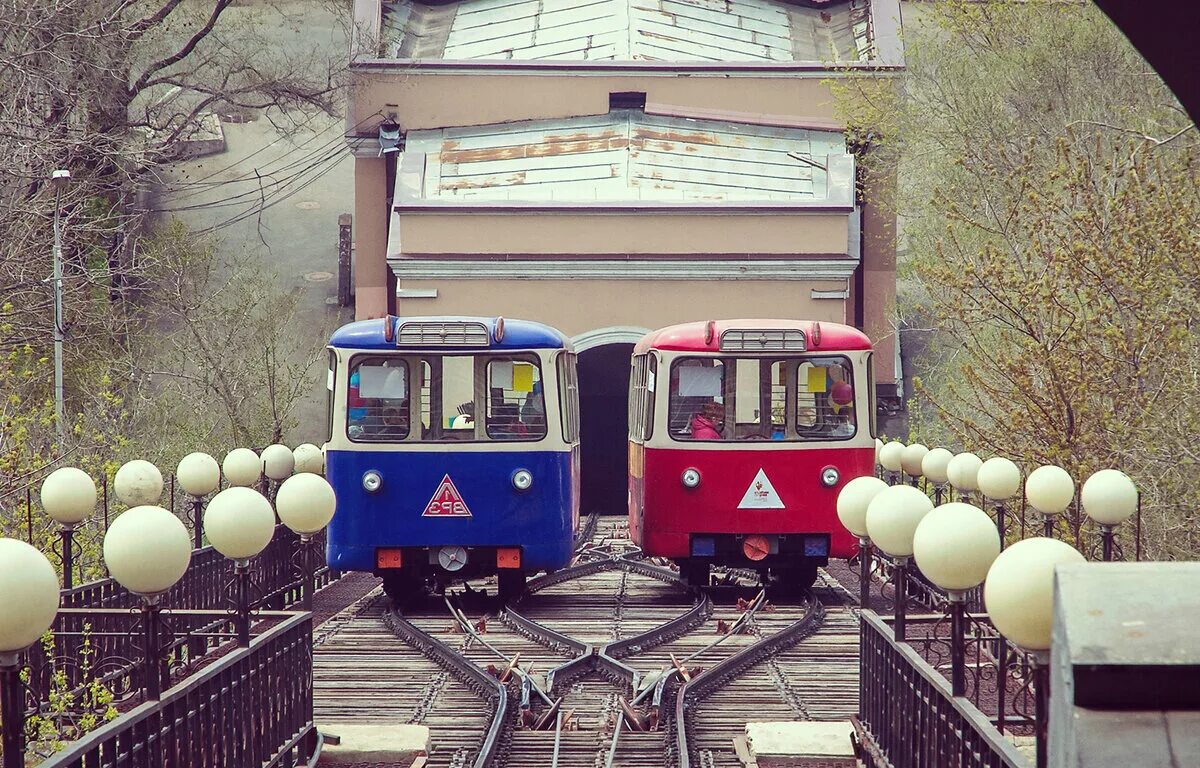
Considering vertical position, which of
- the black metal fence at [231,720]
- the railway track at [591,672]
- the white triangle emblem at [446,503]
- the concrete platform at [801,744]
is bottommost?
the railway track at [591,672]

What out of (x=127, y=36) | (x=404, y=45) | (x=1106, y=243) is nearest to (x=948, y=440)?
(x=1106, y=243)

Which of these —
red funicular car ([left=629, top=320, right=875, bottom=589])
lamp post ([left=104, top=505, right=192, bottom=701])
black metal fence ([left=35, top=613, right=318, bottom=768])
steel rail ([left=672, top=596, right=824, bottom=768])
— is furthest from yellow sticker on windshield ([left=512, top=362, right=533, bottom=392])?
lamp post ([left=104, top=505, right=192, bottom=701])

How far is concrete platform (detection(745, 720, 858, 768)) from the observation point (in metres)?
8.02

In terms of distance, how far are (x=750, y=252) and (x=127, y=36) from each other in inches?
512

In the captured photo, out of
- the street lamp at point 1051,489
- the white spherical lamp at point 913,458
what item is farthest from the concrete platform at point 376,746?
the white spherical lamp at point 913,458

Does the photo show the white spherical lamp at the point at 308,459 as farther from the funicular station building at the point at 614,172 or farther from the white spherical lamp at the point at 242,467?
the funicular station building at the point at 614,172

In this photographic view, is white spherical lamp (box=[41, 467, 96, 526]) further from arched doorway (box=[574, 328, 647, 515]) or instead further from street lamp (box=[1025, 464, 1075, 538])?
arched doorway (box=[574, 328, 647, 515])

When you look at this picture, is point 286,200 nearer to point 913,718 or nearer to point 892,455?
point 892,455

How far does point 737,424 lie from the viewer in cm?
1423

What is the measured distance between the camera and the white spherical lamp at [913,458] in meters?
14.5

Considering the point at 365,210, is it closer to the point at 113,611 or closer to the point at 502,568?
the point at 502,568

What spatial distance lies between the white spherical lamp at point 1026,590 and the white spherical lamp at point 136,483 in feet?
22.9

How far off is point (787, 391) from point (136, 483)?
6592 millimetres

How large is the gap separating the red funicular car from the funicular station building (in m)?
10.5
